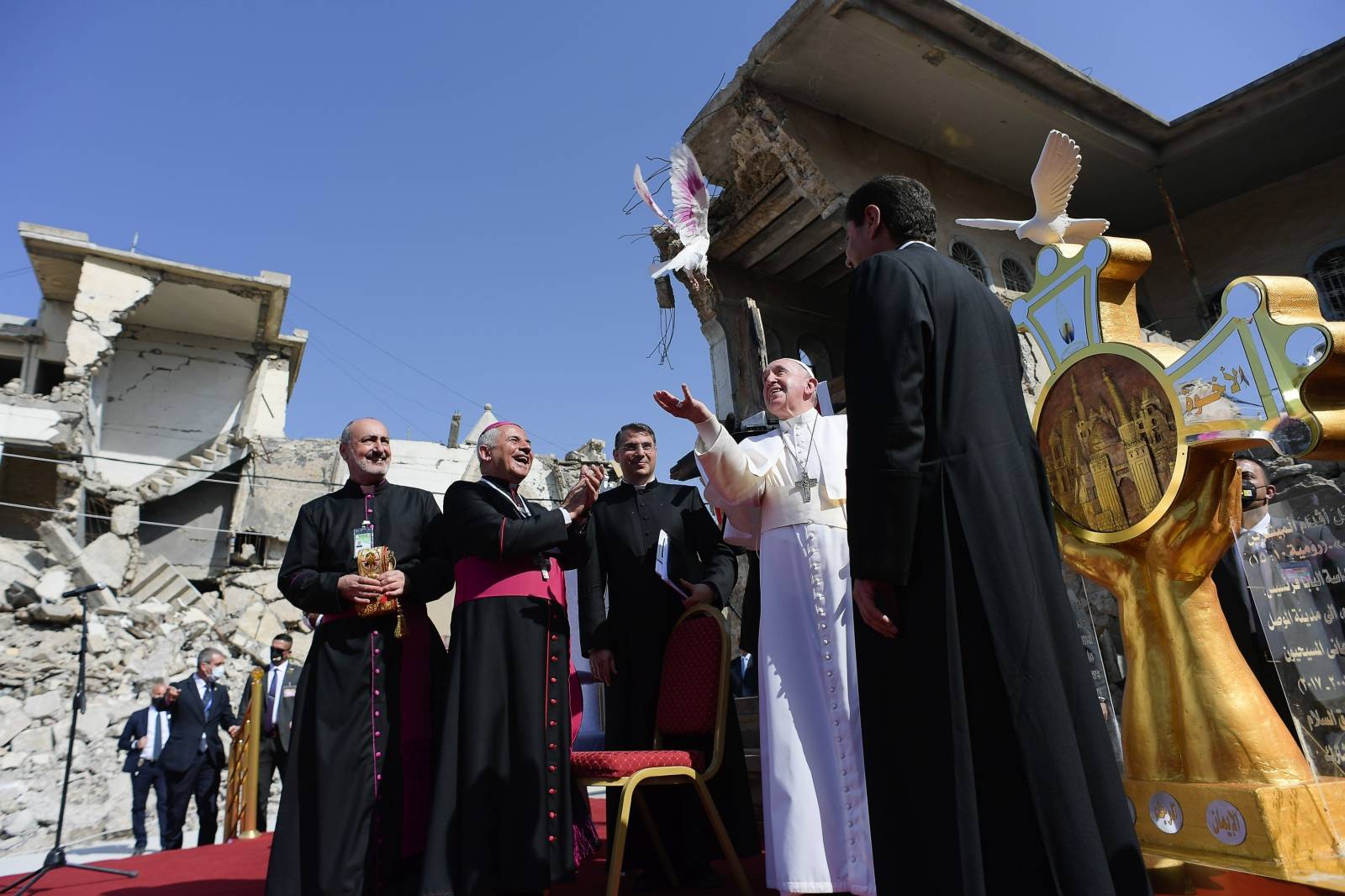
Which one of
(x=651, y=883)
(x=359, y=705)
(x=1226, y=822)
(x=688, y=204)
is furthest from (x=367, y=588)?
(x=1226, y=822)

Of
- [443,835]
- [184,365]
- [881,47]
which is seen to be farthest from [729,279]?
[184,365]

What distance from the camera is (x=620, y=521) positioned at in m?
3.96

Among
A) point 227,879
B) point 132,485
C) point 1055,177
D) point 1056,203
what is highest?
point 132,485

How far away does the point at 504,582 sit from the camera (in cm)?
322

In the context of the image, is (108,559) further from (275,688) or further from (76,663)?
(275,688)

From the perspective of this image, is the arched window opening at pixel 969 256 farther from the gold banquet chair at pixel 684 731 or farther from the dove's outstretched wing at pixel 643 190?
the gold banquet chair at pixel 684 731

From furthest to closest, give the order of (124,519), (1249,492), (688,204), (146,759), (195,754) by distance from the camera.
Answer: (124,519), (146,759), (195,754), (688,204), (1249,492)

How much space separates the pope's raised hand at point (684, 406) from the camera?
2.63 meters

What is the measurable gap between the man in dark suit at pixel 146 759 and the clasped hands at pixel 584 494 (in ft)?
22.8

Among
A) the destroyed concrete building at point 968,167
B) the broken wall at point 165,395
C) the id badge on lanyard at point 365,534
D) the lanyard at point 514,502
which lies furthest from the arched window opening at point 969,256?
the broken wall at point 165,395

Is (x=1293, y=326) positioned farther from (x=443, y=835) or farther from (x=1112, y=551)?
(x=443, y=835)

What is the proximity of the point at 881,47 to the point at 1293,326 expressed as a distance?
315 inches

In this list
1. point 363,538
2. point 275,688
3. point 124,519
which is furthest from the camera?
point 124,519

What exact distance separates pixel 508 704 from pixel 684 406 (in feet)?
4.69
